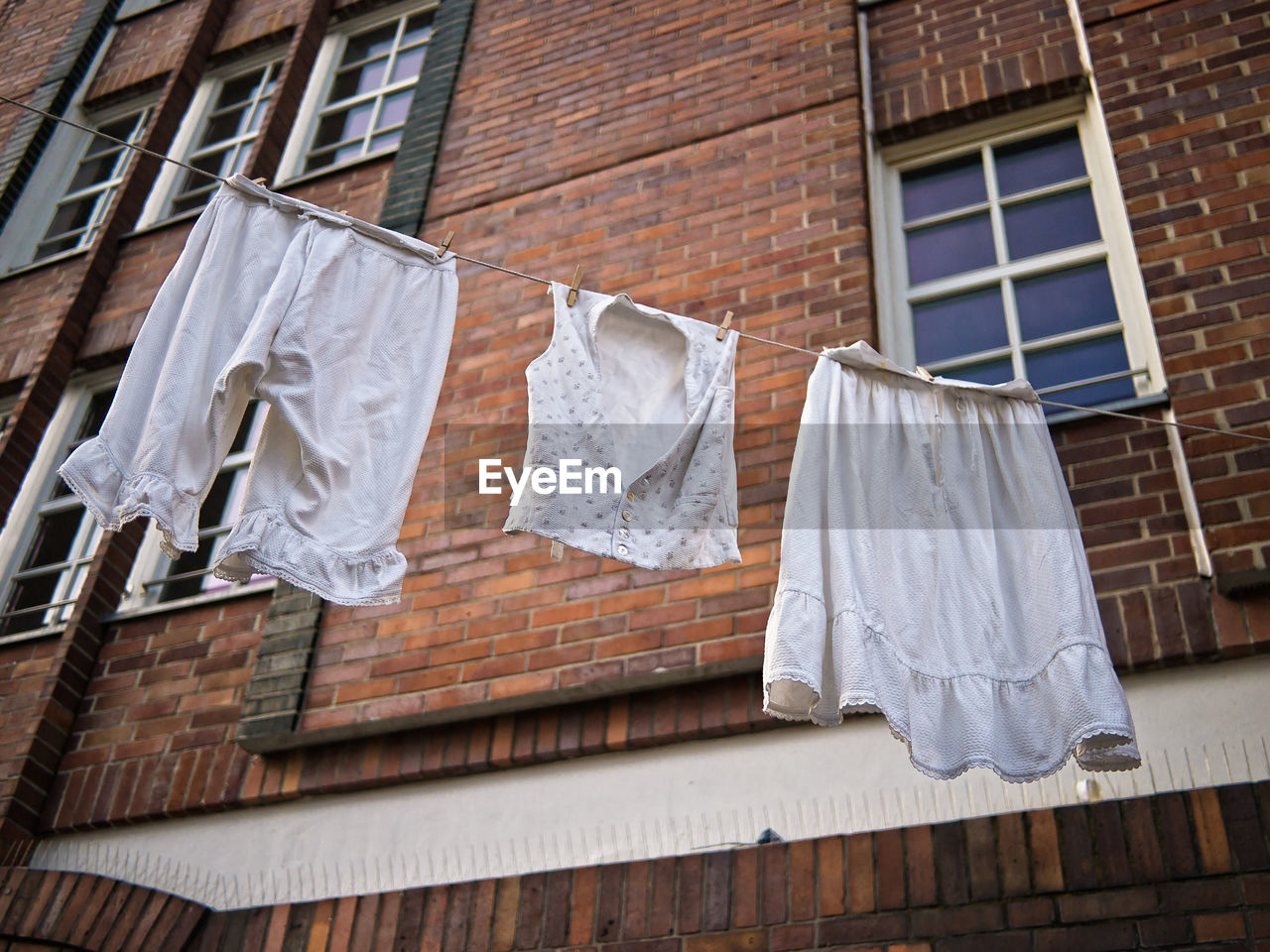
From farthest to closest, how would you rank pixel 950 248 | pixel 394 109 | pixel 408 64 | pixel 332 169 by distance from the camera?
pixel 408 64 → pixel 394 109 → pixel 332 169 → pixel 950 248

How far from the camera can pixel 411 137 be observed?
6.97 metres

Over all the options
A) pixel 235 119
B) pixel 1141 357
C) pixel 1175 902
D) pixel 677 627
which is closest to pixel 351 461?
pixel 677 627

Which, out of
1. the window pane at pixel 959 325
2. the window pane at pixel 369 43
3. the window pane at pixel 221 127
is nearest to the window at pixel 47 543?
the window pane at pixel 221 127

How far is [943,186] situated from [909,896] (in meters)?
3.41

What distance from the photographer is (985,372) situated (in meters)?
5.05

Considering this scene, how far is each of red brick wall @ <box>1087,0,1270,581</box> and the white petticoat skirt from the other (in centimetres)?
71

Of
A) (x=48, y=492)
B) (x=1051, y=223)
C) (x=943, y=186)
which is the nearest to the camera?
(x=1051, y=223)

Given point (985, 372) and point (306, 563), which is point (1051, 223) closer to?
point (985, 372)

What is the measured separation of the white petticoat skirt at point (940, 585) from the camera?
3.11 metres

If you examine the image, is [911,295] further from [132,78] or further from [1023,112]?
[132,78]

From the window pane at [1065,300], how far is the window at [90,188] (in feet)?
19.0

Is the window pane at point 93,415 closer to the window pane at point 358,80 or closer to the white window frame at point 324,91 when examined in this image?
the white window frame at point 324,91

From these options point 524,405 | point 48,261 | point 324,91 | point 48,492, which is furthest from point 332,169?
point 524,405

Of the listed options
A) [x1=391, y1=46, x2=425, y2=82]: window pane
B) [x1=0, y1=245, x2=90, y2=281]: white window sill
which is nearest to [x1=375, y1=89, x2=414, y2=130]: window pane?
[x1=391, y1=46, x2=425, y2=82]: window pane
